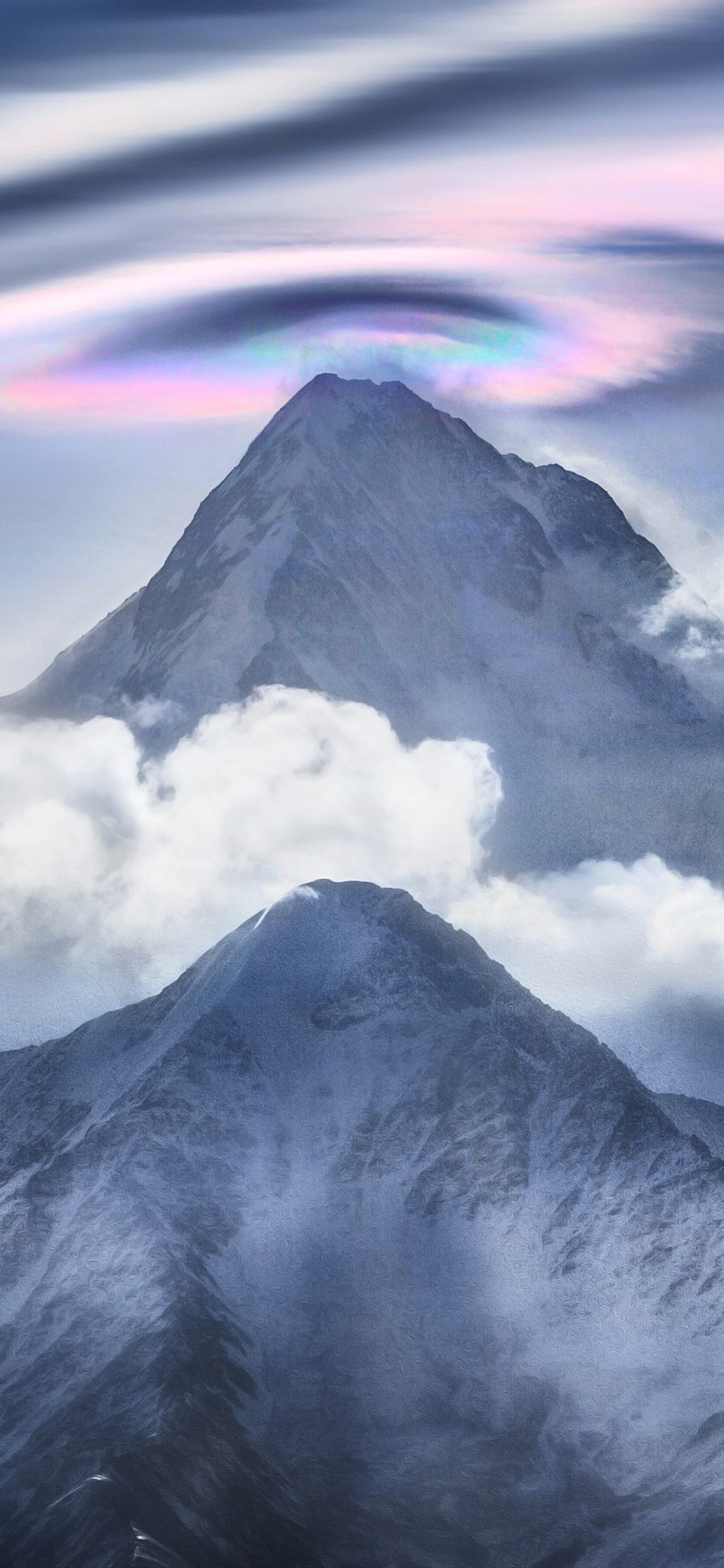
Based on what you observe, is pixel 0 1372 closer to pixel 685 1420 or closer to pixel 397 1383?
pixel 397 1383

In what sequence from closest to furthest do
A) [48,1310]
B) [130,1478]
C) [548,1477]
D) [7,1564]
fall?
[7,1564] < [130,1478] < [548,1477] < [48,1310]

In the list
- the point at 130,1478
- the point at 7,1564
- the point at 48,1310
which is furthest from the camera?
the point at 48,1310

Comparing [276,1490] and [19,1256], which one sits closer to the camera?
[276,1490]

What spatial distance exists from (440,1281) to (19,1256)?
127 ft

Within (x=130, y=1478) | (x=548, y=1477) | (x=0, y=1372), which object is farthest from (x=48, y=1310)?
(x=548, y=1477)

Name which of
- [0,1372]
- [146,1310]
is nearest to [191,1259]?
[146,1310]

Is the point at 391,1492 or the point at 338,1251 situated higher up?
the point at 338,1251

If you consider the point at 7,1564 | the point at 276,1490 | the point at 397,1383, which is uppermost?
the point at 397,1383

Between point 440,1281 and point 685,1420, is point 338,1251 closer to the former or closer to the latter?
point 440,1281

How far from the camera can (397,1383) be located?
604 ft

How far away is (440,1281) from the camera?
196 m

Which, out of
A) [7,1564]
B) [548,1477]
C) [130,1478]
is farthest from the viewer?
[548,1477]

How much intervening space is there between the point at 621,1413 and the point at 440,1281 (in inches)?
871

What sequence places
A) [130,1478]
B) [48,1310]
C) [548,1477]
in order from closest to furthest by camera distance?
1. [130,1478]
2. [548,1477]
3. [48,1310]
